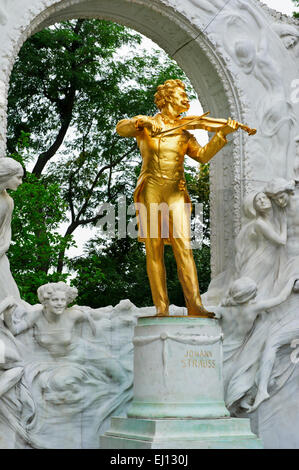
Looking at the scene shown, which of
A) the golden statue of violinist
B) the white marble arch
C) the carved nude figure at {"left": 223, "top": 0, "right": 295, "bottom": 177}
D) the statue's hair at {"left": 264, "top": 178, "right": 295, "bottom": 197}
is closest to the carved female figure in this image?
the golden statue of violinist

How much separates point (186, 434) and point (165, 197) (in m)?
2.16

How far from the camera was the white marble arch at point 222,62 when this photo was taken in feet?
31.5

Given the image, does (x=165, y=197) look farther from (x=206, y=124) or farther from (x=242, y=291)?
(x=242, y=291)

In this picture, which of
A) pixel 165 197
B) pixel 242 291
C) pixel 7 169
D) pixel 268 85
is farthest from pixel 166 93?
pixel 268 85

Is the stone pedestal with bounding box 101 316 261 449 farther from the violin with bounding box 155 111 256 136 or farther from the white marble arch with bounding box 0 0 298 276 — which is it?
the white marble arch with bounding box 0 0 298 276

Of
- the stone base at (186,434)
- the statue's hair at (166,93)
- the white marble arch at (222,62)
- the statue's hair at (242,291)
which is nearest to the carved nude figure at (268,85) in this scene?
the white marble arch at (222,62)

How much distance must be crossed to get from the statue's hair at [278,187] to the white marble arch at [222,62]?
2.65 ft

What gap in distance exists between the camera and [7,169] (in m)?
7.56

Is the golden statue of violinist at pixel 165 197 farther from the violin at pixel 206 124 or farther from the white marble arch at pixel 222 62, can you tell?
the white marble arch at pixel 222 62

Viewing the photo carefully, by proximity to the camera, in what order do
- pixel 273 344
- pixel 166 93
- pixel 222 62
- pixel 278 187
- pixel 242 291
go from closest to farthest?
1. pixel 166 93
2. pixel 242 291
3. pixel 273 344
4. pixel 278 187
5. pixel 222 62

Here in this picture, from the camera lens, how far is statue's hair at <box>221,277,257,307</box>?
8.14 meters

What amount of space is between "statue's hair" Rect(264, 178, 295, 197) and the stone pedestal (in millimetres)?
2245

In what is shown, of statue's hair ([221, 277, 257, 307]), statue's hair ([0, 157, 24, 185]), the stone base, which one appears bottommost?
the stone base

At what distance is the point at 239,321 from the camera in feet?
27.3
